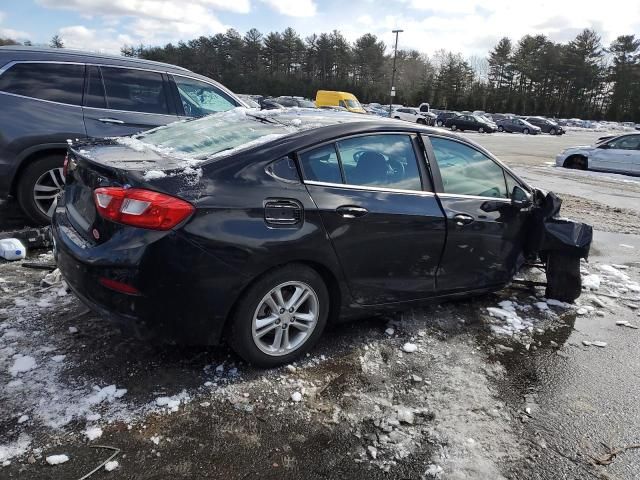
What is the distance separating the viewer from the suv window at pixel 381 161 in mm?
3364

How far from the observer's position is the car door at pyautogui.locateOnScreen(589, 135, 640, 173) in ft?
52.7

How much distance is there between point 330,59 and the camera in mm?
82938

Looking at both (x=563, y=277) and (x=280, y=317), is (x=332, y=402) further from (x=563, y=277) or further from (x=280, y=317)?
(x=563, y=277)

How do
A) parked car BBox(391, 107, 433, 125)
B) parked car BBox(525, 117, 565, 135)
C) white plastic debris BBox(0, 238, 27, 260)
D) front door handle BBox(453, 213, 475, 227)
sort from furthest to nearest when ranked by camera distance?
1. parked car BBox(525, 117, 565, 135)
2. parked car BBox(391, 107, 433, 125)
3. white plastic debris BBox(0, 238, 27, 260)
4. front door handle BBox(453, 213, 475, 227)

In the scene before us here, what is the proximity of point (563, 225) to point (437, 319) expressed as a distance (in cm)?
155

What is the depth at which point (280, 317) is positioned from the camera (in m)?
3.14

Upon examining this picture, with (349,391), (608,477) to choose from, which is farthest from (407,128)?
(608,477)

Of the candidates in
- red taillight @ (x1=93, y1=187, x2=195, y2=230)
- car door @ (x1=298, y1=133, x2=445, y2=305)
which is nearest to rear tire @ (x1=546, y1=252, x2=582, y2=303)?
car door @ (x1=298, y1=133, x2=445, y2=305)

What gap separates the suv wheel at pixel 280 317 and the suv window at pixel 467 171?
139 centimetres

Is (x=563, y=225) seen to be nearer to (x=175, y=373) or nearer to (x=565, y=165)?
(x=175, y=373)

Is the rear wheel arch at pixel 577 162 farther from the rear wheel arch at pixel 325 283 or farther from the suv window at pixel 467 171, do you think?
the rear wheel arch at pixel 325 283

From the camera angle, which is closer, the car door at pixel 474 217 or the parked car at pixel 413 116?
the car door at pixel 474 217

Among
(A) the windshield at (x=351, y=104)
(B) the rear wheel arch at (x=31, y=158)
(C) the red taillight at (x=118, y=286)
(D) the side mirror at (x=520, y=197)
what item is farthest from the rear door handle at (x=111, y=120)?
(A) the windshield at (x=351, y=104)

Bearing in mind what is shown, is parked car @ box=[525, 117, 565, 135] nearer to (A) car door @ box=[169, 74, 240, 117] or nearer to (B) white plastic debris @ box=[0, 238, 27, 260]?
(A) car door @ box=[169, 74, 240, 117]
